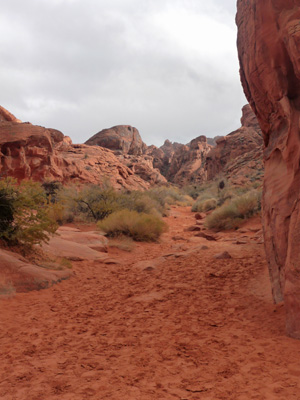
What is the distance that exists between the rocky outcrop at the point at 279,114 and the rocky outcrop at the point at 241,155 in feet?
64.0

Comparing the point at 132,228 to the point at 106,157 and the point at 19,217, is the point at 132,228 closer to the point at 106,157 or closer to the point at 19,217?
the point at 19,217

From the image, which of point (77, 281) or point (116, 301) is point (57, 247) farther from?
point (116, 301)

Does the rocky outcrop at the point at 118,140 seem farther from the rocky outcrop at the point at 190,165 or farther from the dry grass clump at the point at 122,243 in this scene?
the dry grass clump at the point at 122,243

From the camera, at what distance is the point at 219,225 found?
13.3 metres

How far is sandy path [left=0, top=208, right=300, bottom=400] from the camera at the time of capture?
220 cm

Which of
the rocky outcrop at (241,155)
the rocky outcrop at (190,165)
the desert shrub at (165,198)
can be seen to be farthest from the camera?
the rocky outcrop at (190,165)

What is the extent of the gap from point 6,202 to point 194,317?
16.6 ft

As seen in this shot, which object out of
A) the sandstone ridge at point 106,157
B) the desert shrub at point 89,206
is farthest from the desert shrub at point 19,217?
the desert shrub at point 89,206

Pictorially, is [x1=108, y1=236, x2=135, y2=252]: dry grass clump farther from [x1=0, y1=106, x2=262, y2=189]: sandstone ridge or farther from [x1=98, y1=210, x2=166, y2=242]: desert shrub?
[x1=0, y1=106, x2=262, y2=189]: sandstone ridge

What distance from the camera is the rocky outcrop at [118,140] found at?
1858 inches

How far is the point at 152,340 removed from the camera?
3.20 m

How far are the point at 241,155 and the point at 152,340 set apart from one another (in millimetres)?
31660

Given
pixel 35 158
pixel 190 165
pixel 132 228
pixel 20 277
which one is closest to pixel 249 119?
pixel 190 165

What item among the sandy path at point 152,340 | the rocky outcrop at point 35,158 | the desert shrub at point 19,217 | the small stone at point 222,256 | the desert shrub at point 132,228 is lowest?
the sandy path at point 152,340
